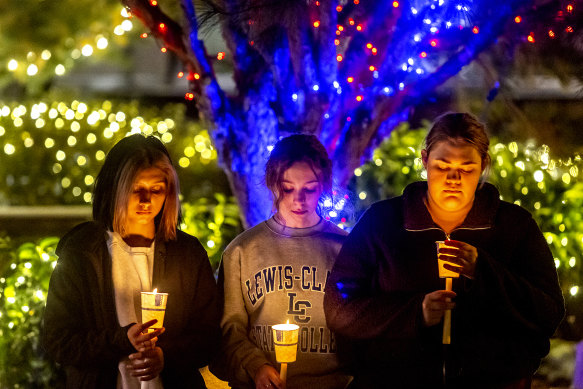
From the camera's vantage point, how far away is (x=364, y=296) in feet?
11.6

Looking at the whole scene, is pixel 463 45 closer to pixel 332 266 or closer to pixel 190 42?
pixel 190 42

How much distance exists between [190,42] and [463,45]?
1849 mm

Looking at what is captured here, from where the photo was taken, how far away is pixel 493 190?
362cm

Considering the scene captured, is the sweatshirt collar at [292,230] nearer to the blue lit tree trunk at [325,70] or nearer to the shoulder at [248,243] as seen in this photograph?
the shoulder at [248,243]

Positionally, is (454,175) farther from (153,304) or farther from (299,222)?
(153,304)

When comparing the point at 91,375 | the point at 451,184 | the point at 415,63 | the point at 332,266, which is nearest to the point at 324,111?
the point at 415,63

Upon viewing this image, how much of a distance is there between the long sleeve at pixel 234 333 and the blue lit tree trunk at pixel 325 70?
5.24ft

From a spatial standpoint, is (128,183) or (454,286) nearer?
(454,286)

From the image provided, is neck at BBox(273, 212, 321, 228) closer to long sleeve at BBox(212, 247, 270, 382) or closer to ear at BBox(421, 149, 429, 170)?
long sleeve at BBox(212, 247, 270, 382)

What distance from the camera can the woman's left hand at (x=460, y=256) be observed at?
317 centimetres

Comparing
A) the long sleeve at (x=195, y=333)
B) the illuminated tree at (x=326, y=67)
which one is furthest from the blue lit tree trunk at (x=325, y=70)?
the long sleeve at (x=195, y=333)

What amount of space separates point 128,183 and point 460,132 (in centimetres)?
152

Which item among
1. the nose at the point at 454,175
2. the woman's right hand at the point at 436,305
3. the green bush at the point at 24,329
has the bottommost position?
the green bush at the point at 24,329

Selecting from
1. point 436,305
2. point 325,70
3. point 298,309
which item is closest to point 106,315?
point 298,309
